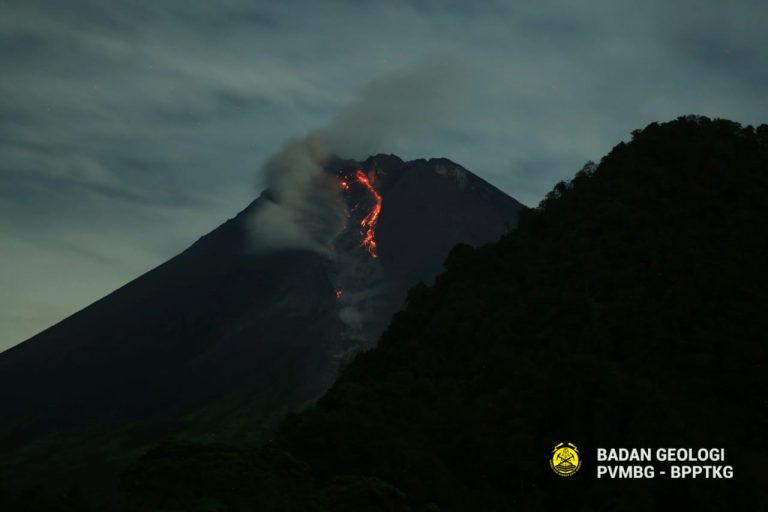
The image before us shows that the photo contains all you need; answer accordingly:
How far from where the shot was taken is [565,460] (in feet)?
131

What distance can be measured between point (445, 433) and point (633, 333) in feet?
57.0

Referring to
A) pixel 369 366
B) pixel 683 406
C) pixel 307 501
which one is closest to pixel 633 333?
pixel 683 406

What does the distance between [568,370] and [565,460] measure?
783cm

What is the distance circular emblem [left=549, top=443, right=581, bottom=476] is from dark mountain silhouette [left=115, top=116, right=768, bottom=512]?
0.48 m

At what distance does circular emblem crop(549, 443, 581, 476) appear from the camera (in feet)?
129

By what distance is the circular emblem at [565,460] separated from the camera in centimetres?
3944

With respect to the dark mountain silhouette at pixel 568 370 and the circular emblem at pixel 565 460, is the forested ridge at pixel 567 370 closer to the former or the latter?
the dark mountain silhouette at pixel 568 370

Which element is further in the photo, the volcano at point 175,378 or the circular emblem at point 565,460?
the volcano at point 175,378

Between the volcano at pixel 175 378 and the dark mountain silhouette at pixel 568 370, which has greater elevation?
the volcano at pixel 175 378

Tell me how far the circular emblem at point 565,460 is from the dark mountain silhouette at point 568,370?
1.57ft

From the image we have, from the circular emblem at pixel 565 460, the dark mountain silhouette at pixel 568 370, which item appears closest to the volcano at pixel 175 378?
the dark mountain silhouette at pixel 568 370

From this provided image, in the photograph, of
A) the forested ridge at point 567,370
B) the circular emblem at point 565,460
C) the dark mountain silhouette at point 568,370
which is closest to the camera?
the forested ridge at point 567,370

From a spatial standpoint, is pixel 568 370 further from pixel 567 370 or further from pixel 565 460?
pixel 565 460

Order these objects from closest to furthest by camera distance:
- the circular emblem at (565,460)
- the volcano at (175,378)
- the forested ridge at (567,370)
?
the forested ridge at (567,370) → the circular emblem at (565,460) → the volcano at (175,378)
